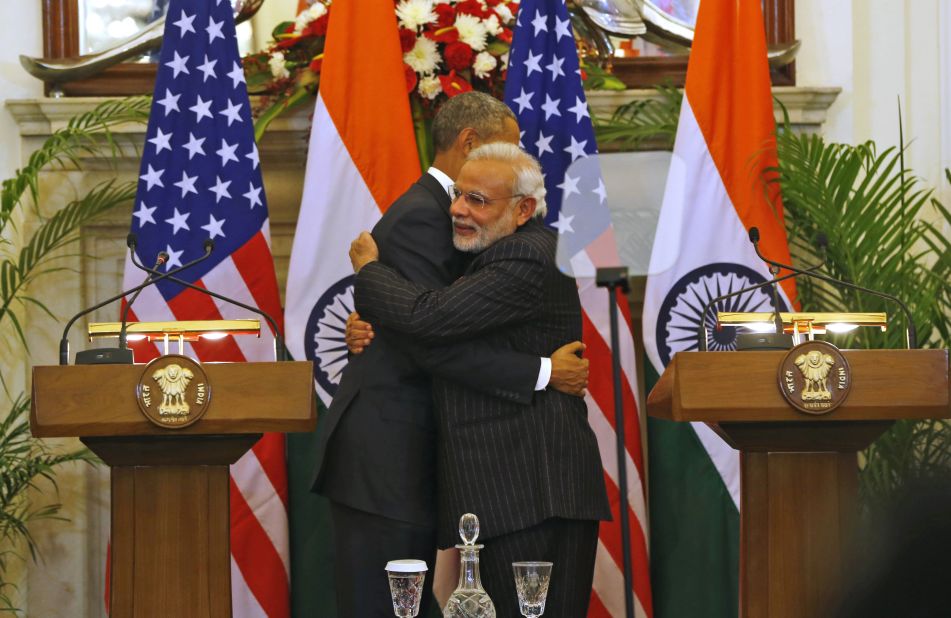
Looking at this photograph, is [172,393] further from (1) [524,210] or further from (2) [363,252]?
(1) [524,210]

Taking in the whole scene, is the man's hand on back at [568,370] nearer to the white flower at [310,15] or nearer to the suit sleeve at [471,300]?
the suit sleeve at [471,300]

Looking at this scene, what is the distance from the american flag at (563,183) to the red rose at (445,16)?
0.78ft

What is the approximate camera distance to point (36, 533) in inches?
193

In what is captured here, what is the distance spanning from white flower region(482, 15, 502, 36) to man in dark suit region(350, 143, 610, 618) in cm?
137

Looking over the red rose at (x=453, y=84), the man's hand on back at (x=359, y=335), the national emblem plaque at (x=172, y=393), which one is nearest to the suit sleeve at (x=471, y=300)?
the man's hand on back at (x=359, y=335)

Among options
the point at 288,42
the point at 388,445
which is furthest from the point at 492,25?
the point at 388,445

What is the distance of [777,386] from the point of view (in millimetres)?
3053

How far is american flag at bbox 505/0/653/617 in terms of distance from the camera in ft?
14.5

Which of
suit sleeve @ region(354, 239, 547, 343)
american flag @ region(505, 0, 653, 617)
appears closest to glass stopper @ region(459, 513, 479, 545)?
suit sleeve @ region(354, 239, 547, 343)

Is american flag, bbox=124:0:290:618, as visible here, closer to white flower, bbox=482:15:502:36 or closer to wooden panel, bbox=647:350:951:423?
white flower, bbox=482:15:502:36

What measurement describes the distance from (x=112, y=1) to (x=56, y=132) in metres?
0.69

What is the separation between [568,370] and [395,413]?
1.67 feet

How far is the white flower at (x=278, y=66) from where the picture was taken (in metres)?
4.70

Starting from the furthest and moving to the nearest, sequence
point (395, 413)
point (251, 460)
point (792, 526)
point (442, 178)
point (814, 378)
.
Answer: point (251, 460), point (442, 178), point (395, 413), point (792, 526), point (814, 378)
